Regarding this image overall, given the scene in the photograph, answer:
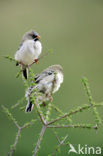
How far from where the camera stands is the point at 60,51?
1119 centimetres

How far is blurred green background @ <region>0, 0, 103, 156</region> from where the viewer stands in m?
7.17

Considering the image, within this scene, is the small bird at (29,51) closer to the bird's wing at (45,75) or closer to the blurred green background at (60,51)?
the bird's wing at (45,75)

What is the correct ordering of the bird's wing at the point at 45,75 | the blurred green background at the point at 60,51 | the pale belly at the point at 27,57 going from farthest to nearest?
the blurred green background at the point at 60,51 → the pale belly at the point at 27,57 → the bird's wing at the point at 45,75

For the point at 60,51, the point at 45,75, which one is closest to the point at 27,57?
the point at 45,75

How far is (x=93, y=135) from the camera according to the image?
728 cm

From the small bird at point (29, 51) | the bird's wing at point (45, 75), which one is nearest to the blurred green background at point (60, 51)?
the small bird at point (29, 51)

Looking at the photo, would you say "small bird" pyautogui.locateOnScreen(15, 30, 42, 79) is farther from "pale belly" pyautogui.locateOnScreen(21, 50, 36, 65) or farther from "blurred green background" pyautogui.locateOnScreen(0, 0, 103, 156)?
"blurred green background" pyautogui.locateOnScreen(0, 0, 103, 156)

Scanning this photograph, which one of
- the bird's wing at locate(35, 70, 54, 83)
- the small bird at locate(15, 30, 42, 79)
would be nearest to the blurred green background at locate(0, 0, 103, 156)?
the small bird at locate(15, 30, 42, 79)

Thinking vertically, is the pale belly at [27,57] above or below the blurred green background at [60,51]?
above

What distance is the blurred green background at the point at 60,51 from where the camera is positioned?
23.5 feet

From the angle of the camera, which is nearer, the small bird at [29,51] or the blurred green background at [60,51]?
the small bird at [29,51]

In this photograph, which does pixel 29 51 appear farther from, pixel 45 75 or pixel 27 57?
pixel 45 75

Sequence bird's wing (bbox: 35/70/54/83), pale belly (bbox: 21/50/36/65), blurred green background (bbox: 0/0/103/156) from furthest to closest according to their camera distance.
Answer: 1. blurred green background (bbox: 0/0/103/156)
2. pale belly (bbox: 21/50/36/65)
3. bird's wing (bbox: 35/70/54/83)

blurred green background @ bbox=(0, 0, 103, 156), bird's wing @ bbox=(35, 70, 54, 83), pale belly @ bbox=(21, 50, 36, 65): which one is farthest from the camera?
blurred green background @ bbox=(0, 0, 103, 156)
